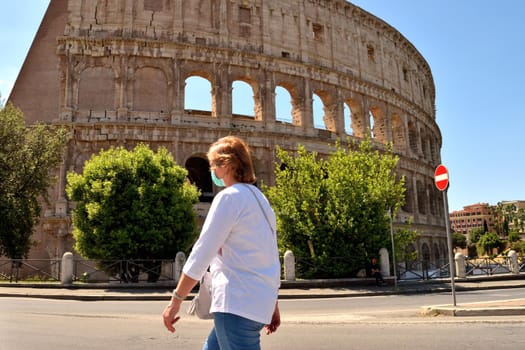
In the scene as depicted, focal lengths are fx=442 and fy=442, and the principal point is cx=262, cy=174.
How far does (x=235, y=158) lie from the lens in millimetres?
2457

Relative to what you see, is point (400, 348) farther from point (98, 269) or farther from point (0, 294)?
point (98, 269)

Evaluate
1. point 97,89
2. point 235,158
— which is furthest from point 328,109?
point 235,158

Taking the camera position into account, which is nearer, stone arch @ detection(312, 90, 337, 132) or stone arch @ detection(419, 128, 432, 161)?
stone arch @ detection(312, 90, 337, 132)

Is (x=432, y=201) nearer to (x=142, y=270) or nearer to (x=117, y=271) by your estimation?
(x=142, y=270)

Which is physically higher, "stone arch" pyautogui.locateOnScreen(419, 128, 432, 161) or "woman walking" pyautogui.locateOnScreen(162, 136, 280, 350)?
"stone arch" pyautogui.locateOnScreen(419, 128, 432, 161)

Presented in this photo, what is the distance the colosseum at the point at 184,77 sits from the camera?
79.9 feet

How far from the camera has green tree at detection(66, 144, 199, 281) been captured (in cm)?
1705

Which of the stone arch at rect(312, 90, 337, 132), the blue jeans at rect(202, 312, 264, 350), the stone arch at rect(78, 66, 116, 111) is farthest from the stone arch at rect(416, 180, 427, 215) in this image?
the blue jeans at rect(202, 312, 264, 350)

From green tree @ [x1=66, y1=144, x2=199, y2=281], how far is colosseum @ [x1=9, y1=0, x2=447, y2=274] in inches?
229

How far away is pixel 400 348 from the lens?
5.50m

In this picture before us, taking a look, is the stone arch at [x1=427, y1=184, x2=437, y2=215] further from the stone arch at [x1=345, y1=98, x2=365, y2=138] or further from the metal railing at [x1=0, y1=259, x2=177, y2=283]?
the metal railing at [x1=0, y1=259, x2=177, y2=283]

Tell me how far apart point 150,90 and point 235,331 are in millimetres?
25114

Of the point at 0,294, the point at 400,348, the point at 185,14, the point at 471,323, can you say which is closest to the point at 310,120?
the point at 185,14

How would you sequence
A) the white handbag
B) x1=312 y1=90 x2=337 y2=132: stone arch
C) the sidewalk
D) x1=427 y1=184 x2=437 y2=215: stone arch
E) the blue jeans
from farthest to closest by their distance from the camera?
x1=427 y1=184 x2=437 y2=215: stone arch, x1=312 y1=90 x2=337 y2=132: stone arch, the sidewalk, the white handbag, the blue jeans
